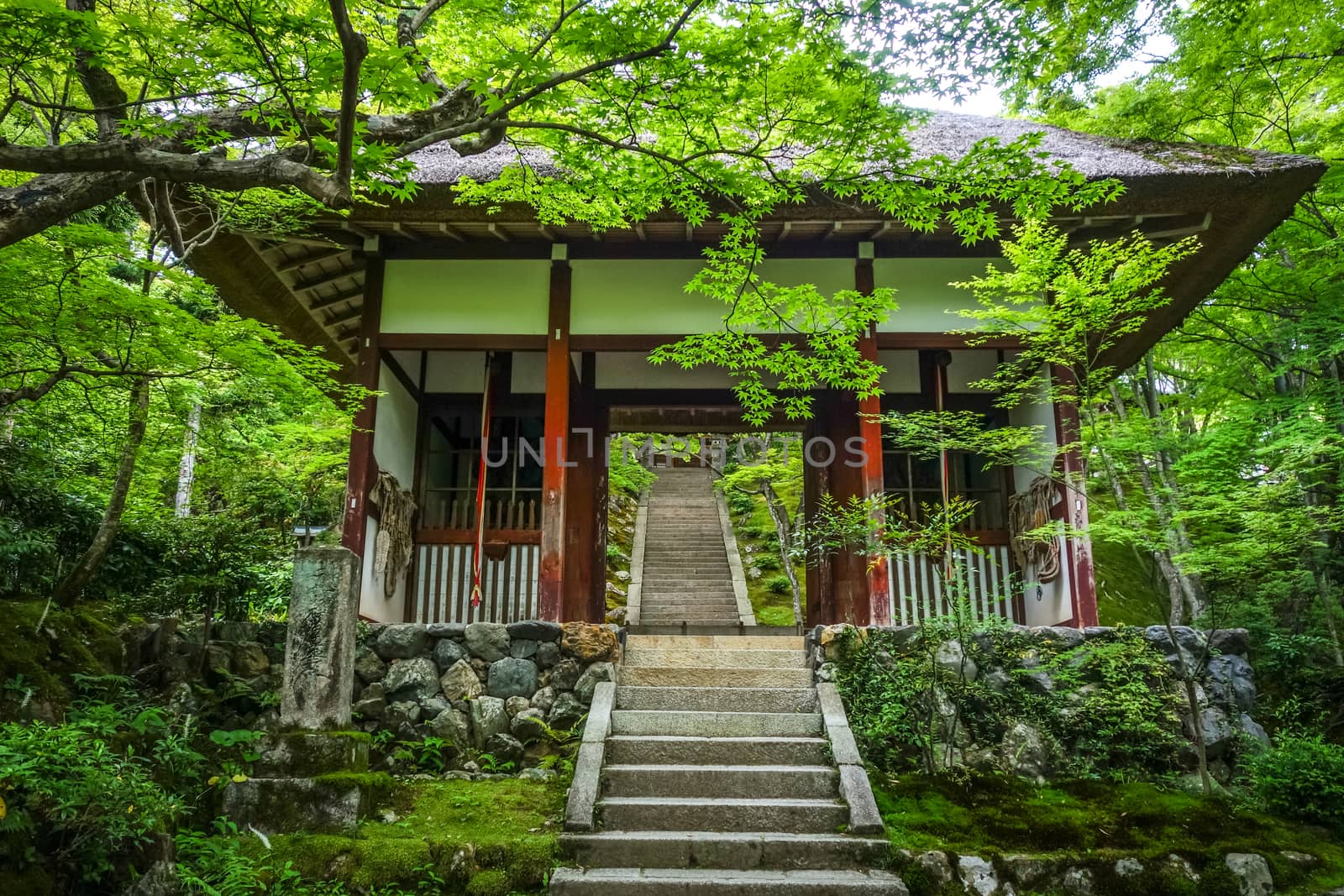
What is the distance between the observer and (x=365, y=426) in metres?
8.55

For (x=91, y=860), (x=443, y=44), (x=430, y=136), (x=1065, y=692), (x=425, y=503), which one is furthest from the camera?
(x=425, y=503)

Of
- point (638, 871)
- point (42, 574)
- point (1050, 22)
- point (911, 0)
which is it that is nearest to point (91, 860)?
point (638, 871)

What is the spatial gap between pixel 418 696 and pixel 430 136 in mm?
4261

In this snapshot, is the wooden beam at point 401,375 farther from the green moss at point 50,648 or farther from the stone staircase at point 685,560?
the stone staircase at point 685,560

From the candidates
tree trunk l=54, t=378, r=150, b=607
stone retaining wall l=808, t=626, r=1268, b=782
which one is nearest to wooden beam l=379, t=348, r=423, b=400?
tree trunk l=54, t=378, r=150, b=607

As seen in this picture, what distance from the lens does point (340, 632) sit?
568 centimetres

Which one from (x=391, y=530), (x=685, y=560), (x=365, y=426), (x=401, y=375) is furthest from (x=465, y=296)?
(x=685, y=560)

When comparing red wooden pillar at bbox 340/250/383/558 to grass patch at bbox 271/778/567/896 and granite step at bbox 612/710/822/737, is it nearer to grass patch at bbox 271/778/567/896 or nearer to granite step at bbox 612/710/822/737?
granite step at bbox 612/710/822/737

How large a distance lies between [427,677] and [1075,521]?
19.8ft

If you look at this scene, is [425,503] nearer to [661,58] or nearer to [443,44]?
[443,44]

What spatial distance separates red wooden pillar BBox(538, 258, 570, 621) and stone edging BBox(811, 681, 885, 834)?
258 centimetres

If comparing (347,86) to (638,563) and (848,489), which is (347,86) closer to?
(848,489)

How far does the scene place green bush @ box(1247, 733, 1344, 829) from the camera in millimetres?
5492

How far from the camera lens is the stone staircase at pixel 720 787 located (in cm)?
482
